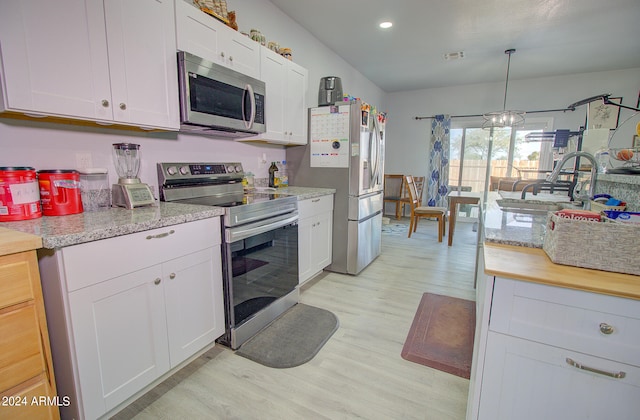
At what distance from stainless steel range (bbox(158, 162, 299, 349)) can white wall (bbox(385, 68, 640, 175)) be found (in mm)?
4659

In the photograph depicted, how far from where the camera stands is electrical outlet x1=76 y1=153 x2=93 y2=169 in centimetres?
161

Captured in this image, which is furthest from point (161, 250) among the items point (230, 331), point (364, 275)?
point (364, 275)

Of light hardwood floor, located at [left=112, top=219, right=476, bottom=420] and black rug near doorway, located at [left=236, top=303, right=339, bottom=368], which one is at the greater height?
black rug near doorway, located at [left=236, top=303, right=339, bottom=368]

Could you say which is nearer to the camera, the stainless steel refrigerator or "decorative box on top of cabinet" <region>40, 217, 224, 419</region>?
"decorative box on top of cabinet" <region>40, 217, 224, 419</region>

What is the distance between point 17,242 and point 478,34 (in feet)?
14.1

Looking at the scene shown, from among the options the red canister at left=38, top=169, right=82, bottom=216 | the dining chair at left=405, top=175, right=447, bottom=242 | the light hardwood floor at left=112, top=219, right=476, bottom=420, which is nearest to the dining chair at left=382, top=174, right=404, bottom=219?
the dining chair at left=405, top=175, right=447, bottom=242

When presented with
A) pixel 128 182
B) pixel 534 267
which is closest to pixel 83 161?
pixel 128 182

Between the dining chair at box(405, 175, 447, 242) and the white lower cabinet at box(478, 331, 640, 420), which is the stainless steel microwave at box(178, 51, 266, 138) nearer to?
the white lower cabinet at box(478, 331, 640, 420)

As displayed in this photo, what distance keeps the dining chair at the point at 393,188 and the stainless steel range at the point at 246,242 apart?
403 cm

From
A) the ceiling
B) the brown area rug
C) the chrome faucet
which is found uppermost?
the ceiling

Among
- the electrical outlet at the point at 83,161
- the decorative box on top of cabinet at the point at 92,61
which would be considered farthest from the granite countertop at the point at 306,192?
the electrical outlet at the point at 83,161

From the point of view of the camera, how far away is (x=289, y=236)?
2.28 meters

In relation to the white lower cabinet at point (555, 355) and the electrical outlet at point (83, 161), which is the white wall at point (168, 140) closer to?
the electrical outlet at point (83, 161)

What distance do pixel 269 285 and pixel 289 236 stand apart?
1.31ft
